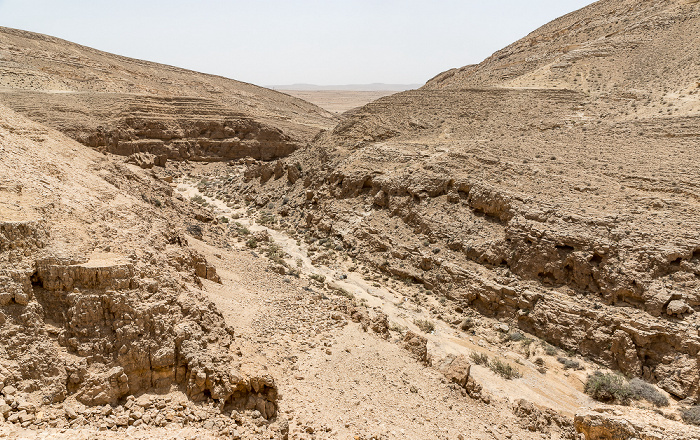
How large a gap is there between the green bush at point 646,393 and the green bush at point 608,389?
0.47 ft

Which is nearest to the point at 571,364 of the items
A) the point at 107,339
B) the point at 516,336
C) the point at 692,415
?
the point at 516,336

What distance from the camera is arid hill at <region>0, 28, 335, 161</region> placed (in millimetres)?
27000

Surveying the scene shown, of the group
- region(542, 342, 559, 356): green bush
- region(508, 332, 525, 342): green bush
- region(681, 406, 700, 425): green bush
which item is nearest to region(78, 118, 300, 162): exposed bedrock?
region(508, 332, 525, 342): green bush

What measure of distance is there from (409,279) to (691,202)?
8495 millimetres

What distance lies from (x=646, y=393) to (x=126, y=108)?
3161cm

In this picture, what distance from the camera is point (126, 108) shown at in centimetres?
3008

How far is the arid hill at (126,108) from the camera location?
88.6 feet

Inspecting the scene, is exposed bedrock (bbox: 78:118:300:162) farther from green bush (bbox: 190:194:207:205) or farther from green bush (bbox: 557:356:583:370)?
green bush (bbox: 557:356:583:370)

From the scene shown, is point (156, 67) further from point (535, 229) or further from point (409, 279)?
point (535, 229)

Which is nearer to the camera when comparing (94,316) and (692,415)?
(94,316)

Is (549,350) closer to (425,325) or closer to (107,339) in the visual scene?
(425,325)

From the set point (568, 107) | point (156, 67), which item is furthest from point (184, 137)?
point (568, 107)

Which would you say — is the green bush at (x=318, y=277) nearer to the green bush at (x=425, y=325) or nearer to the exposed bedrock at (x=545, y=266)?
the exposed bedrock at (x=545, y=266)

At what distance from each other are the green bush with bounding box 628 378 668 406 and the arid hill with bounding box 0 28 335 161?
26564mm
